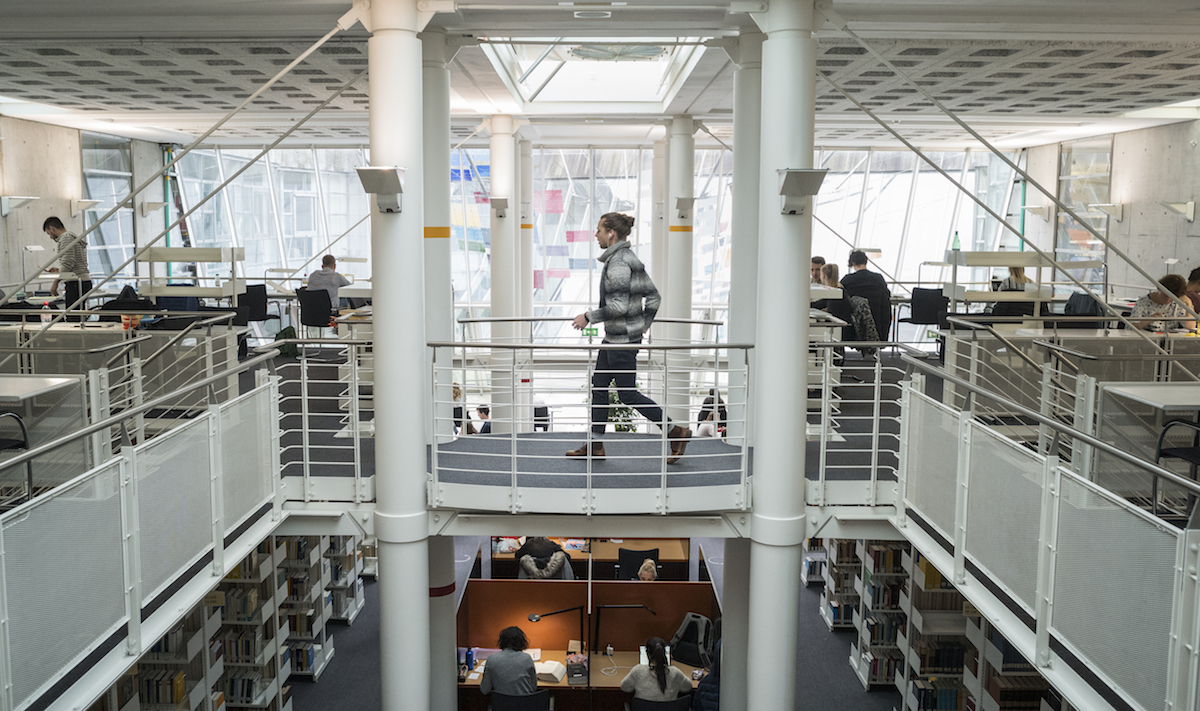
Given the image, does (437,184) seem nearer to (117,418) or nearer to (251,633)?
(117,418)

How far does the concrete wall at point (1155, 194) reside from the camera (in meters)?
9.76

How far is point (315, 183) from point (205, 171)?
68.5 inches

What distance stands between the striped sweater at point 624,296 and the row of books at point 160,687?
2939 mm

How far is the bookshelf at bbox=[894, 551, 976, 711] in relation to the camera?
5797mm

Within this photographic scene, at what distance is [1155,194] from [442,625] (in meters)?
9.24

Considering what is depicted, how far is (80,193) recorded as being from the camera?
39.3 ft

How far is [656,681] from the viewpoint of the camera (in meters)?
5.85

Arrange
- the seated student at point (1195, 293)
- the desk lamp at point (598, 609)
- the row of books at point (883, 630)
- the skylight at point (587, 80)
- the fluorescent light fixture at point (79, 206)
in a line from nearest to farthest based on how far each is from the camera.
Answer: the seated student at point (1195, 293) → the row of books at point (883, 630) → the desk lamp at point (598, 609) → the skylight at point (587, 80) → the fluorescent light fixture at point (79, 206)

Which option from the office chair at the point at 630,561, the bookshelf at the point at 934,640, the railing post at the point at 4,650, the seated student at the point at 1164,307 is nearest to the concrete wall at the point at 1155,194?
the seated student at the point at 1164,307

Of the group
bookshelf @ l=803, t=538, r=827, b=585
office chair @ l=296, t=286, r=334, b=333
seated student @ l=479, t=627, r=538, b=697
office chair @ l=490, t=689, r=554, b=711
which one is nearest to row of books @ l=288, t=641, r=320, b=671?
seated student @ l=479, t=627, r=538, b=697

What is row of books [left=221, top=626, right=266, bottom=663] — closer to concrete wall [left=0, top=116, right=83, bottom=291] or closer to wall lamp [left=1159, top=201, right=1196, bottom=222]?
concrete wall [left=0, top=116, right=83, bottom=291]

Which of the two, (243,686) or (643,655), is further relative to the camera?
(643,655)

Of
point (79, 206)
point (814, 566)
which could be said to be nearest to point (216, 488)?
point (814, 566)

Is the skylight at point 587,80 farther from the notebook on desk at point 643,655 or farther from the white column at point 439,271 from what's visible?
the notebook on desk at point 643,655
